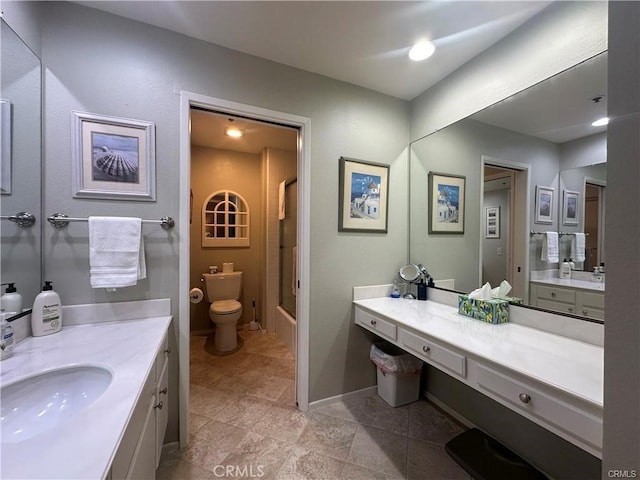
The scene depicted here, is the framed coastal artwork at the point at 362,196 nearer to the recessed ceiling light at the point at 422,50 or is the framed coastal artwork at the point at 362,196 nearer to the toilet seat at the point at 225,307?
the recessed ceiling light at the point at 422,50

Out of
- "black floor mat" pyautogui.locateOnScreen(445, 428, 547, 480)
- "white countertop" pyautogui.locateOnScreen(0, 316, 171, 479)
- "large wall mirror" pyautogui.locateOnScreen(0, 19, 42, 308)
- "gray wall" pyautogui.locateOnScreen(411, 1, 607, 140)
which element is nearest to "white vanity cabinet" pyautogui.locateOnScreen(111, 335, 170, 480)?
"white countertop" pyautogui.locateOnScreen(0, 316, 171, 479)

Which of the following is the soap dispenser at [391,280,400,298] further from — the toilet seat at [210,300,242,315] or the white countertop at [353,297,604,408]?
the toilet seat at [210,300,242,315]

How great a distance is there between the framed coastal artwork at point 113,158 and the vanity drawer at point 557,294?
2239 mm

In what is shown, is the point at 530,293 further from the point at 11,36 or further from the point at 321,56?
the point at 11,36

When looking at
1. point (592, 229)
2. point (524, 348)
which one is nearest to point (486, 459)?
point (524, 348)

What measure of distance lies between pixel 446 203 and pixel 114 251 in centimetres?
221

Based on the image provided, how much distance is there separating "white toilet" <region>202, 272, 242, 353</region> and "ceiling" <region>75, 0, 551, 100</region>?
2.42 meters

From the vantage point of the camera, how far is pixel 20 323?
3.57 feet

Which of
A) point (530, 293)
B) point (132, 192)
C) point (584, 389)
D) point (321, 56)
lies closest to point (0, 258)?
point (132, 192)

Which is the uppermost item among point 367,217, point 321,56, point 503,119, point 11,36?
point 321,56

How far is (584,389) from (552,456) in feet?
2.83

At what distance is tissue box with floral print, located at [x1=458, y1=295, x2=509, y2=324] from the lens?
1.44m

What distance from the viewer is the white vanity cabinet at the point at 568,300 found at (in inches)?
45.9

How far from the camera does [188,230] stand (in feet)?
5.01
